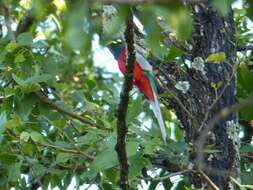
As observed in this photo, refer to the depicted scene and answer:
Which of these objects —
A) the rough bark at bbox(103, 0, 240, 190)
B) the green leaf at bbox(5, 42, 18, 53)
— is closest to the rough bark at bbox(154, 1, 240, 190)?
the rough bark at bbox(103, 0, 240, 190)

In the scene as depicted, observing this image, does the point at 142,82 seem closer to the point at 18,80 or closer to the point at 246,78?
the point at 246,78

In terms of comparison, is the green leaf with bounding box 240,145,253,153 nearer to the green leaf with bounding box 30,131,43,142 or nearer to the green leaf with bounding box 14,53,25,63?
the green leaf with bounding box 30,131,43,142

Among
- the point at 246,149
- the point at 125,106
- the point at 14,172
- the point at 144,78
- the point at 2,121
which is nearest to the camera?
the point at 125,106

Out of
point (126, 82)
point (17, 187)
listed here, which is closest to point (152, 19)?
point (126, 82)

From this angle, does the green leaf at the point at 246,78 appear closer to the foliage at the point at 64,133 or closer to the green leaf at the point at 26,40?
the foliage at the point at 64,133

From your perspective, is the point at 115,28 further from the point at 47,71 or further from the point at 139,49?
the point at 47,71

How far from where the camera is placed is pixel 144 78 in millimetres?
2900

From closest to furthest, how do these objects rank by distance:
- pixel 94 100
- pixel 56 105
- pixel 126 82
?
pixel 126 82 < pixel 56 105 < pixel 94 100

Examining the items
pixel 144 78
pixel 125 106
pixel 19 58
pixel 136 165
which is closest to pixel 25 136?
pixel 19 58

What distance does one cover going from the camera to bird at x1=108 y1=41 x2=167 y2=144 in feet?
8.46

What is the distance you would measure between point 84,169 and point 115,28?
187 cm

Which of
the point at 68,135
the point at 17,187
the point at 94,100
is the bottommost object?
the point at 17,187

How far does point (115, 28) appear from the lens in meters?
0.91

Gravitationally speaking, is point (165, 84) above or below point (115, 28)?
above
